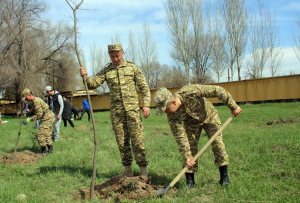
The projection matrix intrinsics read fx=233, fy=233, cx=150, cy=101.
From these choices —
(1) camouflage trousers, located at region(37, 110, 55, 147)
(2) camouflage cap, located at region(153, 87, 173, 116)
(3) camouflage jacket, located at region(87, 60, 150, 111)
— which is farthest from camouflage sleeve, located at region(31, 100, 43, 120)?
(2) camouflage cap, located at region(153, 87, 173, 116)

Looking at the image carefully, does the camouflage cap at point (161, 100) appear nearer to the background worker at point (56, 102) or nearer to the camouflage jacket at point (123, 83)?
the camouflage jacket at point (123, 83)

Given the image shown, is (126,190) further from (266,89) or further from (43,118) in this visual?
(266,89)

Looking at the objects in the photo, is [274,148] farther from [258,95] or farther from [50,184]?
[258,95]

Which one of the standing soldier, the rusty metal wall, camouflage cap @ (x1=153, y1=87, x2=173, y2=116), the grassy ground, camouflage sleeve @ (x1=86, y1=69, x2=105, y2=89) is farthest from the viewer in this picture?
the rusty metal wall

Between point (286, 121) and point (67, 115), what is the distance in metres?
9.05

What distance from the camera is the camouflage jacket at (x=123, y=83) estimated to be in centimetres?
368

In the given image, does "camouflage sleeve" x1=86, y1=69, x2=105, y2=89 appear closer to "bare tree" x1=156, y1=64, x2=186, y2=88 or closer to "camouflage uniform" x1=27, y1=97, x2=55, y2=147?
"camouflage uniform" x1=27, y1=97, x2=55, y2=147

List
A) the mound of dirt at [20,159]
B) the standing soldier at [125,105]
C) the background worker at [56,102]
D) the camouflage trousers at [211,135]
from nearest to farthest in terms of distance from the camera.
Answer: the camouflage trousers at [211,135], the standing soldier at [125,105], the mound of dirt at [20,159], the background worker at [56,102]

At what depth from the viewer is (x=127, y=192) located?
10.1 feet

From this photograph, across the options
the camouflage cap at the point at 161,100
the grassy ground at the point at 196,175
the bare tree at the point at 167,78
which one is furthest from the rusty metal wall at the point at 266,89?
the bare tree at the point at 167,78

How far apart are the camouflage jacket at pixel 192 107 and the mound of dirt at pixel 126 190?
2.19ft

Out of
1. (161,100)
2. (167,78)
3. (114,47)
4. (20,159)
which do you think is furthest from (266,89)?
(167,78)

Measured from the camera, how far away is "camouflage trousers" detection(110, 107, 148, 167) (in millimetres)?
3660

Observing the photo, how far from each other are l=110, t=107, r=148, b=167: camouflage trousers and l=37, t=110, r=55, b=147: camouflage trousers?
3.05 meters
